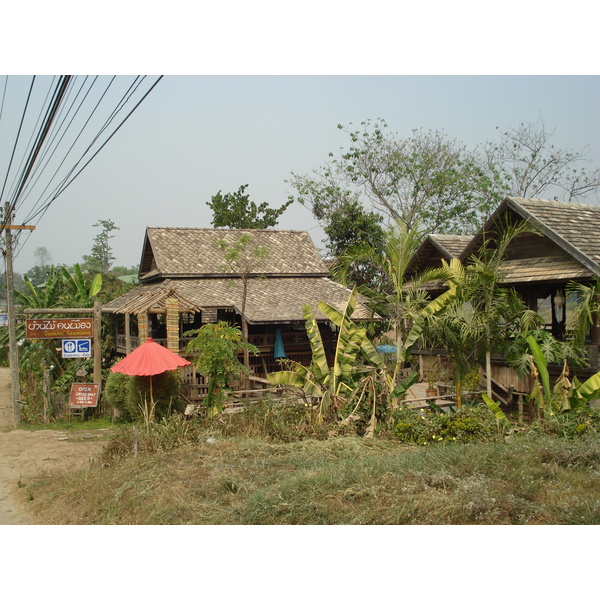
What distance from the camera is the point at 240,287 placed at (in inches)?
735

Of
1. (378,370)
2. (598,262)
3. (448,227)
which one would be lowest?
(378,370)

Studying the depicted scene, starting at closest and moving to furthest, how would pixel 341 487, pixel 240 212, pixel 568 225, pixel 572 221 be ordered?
pixel 341 487, pixel 568 225, pixel 572 221, pixel 240 212

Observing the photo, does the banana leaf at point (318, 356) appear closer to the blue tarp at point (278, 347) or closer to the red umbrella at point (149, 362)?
the red umbrella at point (149, 362)

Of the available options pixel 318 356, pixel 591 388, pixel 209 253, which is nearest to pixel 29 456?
pixel 318 356

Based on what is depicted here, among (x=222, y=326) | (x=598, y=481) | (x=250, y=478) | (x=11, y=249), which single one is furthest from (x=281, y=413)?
(x=11, y=249)

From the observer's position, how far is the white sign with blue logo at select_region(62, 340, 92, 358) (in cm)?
1389

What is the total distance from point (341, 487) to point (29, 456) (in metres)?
6.73

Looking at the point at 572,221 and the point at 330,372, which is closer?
the point at 330,372

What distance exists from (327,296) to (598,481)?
1237 centimetres

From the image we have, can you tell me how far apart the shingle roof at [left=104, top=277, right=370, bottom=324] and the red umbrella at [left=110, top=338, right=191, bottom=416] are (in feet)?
14.2

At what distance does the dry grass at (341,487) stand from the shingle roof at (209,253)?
10.8 metres

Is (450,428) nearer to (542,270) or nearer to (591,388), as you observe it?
(591,388)

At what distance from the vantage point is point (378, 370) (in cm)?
1123

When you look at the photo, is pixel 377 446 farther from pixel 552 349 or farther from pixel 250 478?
pixel 552 349
